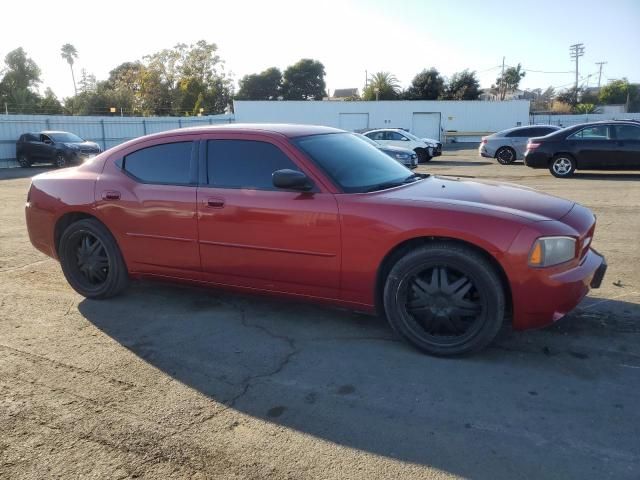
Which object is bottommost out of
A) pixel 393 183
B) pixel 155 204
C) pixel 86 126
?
pixel 155 204

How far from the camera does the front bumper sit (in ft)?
10.8

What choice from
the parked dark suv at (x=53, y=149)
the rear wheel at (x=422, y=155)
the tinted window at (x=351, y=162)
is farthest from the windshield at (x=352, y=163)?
the parked dark suv at (x=53, y=149)

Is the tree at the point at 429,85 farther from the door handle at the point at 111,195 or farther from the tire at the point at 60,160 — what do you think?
the door handle at the point at 111,195

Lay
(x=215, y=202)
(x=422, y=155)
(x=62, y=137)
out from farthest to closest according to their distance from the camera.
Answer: (x=422, y=155) < (x=62, y=137) < (x=215, y=202)

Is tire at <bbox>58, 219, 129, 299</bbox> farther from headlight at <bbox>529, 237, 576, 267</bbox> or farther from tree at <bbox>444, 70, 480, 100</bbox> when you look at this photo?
tree at <bbox>444, 70, 480, 100</bbox>

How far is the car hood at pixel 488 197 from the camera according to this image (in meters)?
3.55

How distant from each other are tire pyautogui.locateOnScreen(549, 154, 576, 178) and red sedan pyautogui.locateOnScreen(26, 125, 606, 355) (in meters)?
10.9

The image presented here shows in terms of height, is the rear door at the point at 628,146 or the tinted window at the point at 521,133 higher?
the tinted window at the point at 521,133

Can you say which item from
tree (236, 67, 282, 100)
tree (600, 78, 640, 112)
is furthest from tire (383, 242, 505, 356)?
tree (600, 78, 640, 112)

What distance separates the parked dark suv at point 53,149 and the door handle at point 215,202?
60.8 feet

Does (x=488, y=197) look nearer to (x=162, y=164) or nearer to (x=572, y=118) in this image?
(x=162, y=164)

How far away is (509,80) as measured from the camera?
78625mm

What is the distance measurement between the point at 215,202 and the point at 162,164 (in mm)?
748

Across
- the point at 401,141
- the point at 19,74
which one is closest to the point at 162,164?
the point at 401,141
